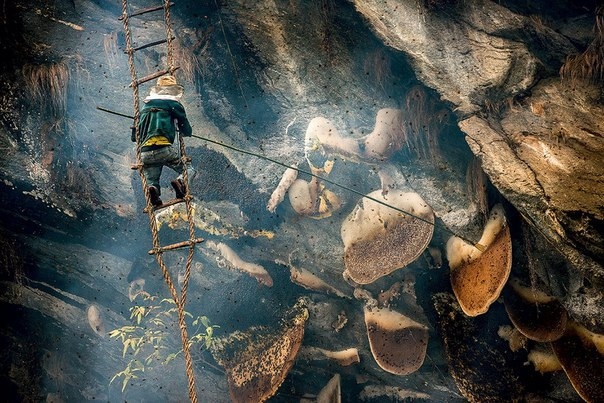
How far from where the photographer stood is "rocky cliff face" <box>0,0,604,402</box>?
600cm

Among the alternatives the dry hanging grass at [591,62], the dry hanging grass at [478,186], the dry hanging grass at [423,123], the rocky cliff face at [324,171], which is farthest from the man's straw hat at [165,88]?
the dry hanging grass at [591,62]

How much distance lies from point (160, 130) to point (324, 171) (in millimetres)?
2802

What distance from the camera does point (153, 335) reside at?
8703 mm

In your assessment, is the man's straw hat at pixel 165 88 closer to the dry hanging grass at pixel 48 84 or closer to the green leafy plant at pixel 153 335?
the dry hanging grass at pixel 48 84

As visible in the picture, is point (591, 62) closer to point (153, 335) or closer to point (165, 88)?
point (165, 88)

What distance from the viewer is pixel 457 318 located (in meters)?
7.23

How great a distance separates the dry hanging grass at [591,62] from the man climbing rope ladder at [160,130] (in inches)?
195

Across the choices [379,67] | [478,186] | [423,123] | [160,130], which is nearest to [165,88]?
[160,130]

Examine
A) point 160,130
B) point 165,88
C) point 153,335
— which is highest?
point 165,88

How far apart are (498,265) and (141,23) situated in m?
6.23

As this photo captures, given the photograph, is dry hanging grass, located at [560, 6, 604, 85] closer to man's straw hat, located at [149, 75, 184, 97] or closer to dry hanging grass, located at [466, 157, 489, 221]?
dry hanging grass, located at [466, 157, 489, 221]

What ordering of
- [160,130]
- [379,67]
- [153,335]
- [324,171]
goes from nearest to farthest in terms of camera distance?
[160,130], [379,67], [324,171], [153,335]

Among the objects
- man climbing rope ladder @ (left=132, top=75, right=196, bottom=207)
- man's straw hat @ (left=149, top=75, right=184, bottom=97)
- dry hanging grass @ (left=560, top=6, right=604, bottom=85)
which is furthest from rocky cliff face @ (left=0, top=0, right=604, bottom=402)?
man's straw hat @ (left=149, top=75, right=184, bottom=97)

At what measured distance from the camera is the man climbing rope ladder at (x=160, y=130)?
507 centimetres
